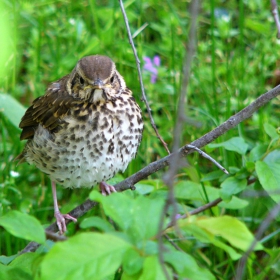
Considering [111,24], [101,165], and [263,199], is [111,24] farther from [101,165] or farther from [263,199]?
[263,199]

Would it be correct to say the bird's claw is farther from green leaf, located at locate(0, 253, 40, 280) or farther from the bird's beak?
green leaf, located at locate(0, 253, 40, 280)

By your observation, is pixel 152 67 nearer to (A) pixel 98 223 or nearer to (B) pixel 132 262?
(A) pixel 98 223

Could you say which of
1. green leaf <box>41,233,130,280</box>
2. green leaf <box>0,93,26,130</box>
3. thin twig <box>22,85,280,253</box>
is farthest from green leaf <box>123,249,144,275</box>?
green leaf <box>0,93,26,130</box>

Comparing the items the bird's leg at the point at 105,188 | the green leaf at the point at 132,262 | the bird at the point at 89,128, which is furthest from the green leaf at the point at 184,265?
the bird's leg at the point at 105,188


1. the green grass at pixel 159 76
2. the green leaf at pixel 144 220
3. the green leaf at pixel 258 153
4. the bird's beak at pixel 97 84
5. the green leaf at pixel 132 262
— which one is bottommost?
the green grass at pixel 159 76

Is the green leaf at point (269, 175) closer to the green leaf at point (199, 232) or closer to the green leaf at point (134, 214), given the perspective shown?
the green leaf at point (199, 232)

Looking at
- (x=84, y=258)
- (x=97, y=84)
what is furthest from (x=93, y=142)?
(x=84, y=258)
